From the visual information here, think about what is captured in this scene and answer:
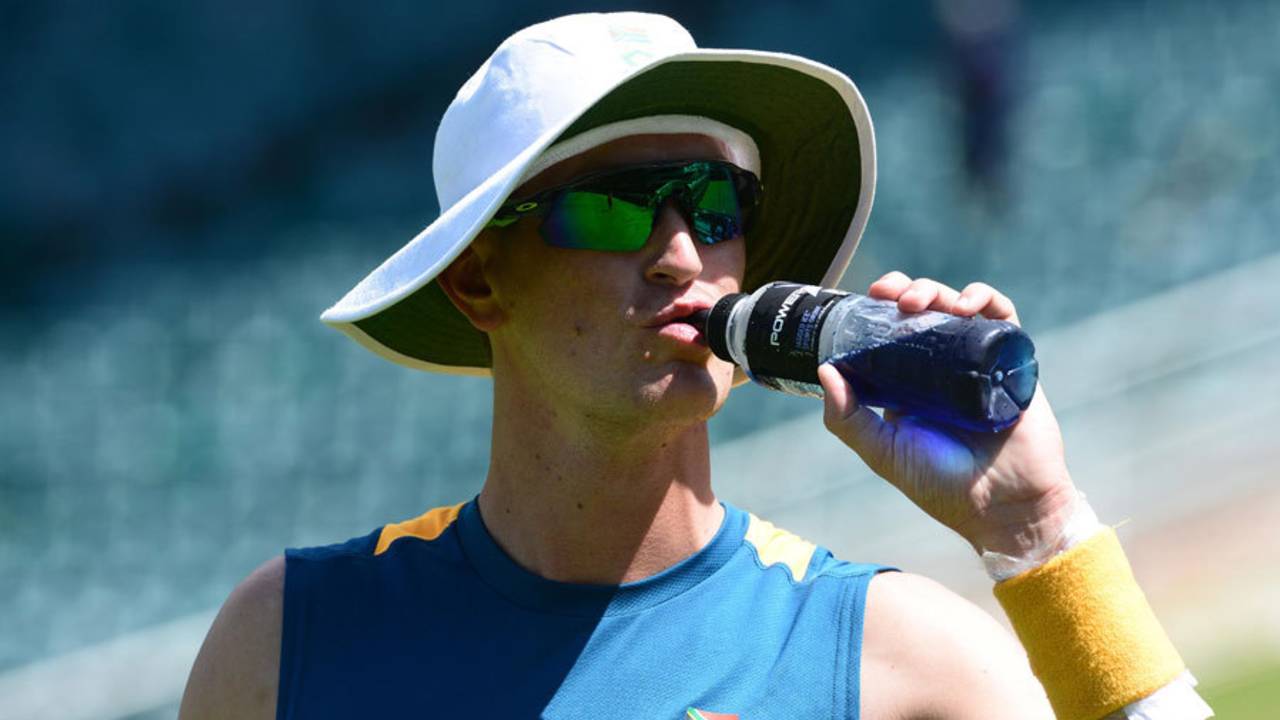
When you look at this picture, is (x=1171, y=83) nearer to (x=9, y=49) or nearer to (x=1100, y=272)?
(x=1100, y=272)

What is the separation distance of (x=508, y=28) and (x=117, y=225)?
2.12 m

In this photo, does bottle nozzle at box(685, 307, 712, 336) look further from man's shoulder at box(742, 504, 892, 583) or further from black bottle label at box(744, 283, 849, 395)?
man's shoulder at box(742, 504, 892, 583)

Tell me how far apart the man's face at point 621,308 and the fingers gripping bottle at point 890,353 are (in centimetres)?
15

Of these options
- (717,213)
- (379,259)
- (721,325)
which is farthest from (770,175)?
(379,259)

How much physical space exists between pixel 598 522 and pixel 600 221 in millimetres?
460

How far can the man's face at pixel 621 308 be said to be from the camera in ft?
8.38

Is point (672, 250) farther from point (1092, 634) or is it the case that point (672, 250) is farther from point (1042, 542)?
point (1092, 634)

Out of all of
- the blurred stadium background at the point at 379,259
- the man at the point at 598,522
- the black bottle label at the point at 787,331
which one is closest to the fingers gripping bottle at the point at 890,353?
the black bottle label at the point at 787,331

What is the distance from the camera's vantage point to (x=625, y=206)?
102 inches

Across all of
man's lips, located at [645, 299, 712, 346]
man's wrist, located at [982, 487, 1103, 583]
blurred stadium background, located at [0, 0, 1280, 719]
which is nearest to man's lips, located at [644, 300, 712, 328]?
man's lips, located at [645, 299, 712, 346]

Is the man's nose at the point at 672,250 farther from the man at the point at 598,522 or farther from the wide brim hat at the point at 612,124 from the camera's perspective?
the wide brim hat at the point at 612,124

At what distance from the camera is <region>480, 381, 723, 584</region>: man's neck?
2.66m

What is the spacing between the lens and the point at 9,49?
8.12 metres

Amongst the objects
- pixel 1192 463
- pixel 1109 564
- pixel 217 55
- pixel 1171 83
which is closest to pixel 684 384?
pixel 1109 564
